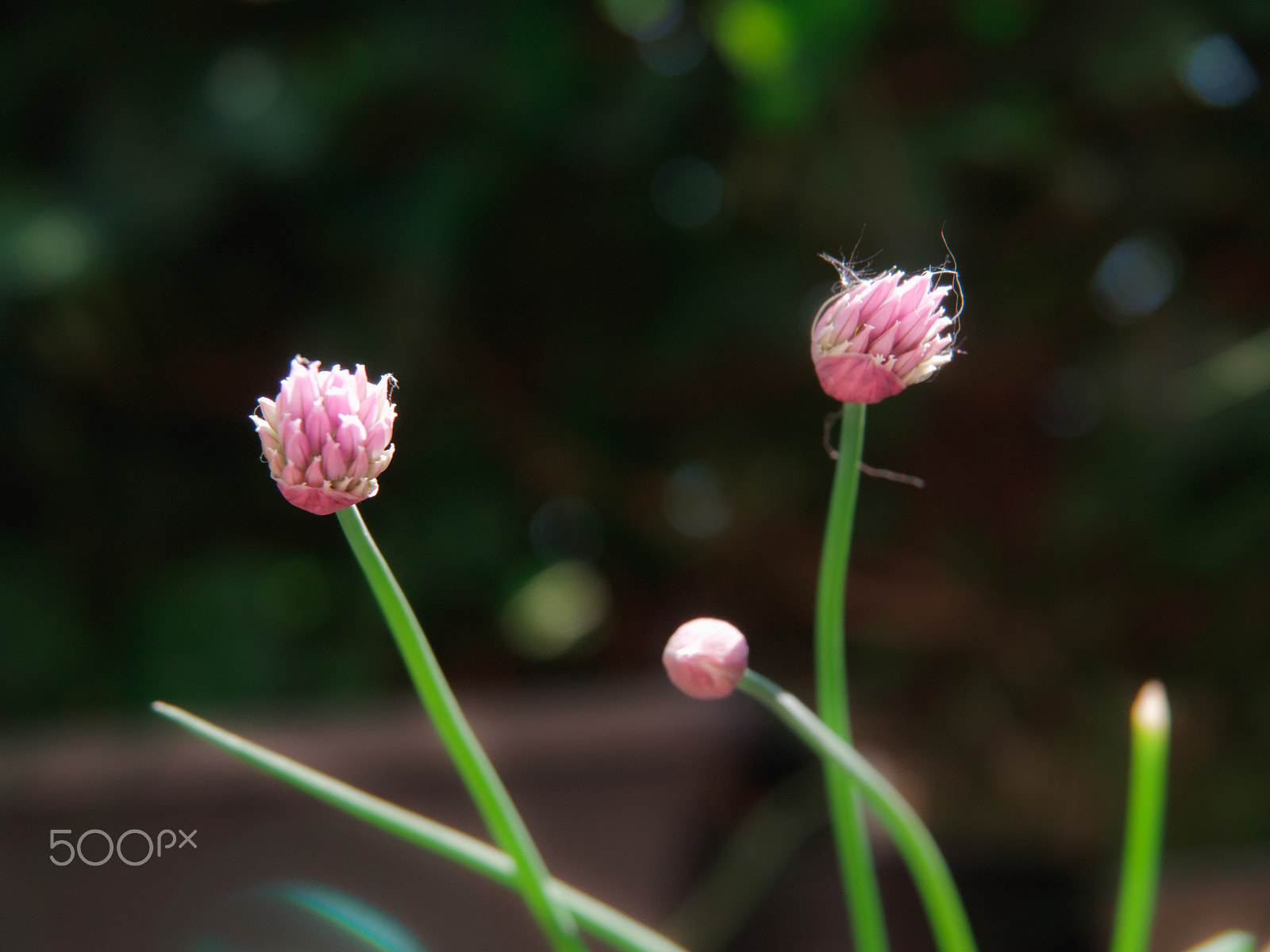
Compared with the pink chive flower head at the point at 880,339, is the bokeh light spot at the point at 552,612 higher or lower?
higher

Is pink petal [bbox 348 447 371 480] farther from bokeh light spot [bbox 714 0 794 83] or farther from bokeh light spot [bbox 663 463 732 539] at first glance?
bokeh light spot [bbox 663 463 732 539]

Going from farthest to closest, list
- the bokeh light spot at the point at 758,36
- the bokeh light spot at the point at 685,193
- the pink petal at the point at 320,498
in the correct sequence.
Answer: the bokeh light spot at the point at 685,193, the bokeh light spot at the point at 758,36, the pink petal at the point at 320,498

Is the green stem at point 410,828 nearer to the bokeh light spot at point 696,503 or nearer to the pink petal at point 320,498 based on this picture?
the pink petal at point 320,498

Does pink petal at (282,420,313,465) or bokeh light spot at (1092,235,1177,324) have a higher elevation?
bokeh light spot at (1092,235,1177,324)

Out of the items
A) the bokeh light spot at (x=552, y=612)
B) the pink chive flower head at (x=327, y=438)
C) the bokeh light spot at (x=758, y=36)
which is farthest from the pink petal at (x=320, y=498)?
the bokeh light spot at (x=552, y=612)

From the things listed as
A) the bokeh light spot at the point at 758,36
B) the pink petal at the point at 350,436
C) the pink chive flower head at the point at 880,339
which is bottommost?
the pink petal at the point at 350,436

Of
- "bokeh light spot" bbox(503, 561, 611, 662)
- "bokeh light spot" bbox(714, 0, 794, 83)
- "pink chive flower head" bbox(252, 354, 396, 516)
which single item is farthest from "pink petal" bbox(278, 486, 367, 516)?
"bokeh light spot" bbox(503, 561, 611, 662)
